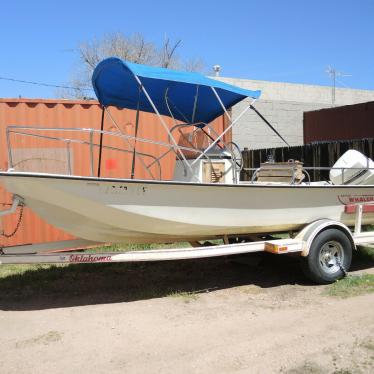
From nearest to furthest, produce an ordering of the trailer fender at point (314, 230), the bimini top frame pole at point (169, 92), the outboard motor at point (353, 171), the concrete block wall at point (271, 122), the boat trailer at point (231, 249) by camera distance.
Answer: the boat trailer at point (231, 249) → the bimini top frame pole at point (169, 92) → the trailer fender at point (314, 230) → the outboard motor at point (353, 171) → the concrete block wall at point (271, 122)

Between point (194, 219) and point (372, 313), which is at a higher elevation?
point (194, 219)

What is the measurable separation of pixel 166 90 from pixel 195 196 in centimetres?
169

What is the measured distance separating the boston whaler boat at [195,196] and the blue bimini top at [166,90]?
0.01 metres

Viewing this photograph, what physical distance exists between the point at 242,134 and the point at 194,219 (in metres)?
10.1

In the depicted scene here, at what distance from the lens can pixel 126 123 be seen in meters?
9.30

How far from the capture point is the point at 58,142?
8.72 meters

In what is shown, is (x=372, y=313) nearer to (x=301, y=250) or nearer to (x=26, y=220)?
(x=301, y=250)

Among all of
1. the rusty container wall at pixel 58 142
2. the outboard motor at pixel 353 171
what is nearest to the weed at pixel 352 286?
the outboard motor at pixel 353 171

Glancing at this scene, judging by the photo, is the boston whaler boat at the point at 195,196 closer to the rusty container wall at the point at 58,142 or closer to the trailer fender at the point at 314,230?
the trailer fender at the point at 314,230

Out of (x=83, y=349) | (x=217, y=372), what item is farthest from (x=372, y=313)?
(x=83, y=349)

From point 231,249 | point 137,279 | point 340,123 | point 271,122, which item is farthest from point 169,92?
point 271,122

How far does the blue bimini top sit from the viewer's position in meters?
5.73

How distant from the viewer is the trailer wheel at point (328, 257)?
20.2 feet

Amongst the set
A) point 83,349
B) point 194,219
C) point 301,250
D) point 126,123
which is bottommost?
point 83,349
